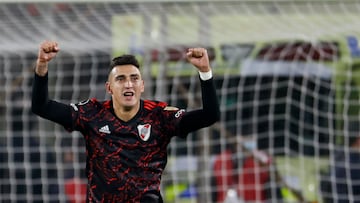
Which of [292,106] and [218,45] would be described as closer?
[218,45]

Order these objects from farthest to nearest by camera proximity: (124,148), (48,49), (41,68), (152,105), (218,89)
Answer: (218,89) → (152,105) → (124,148) → (41,68) → (48,49)

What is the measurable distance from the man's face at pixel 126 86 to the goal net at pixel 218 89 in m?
2.46

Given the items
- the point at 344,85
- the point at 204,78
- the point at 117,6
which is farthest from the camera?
the point at 344,85

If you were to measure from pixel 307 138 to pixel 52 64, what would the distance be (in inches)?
96.0

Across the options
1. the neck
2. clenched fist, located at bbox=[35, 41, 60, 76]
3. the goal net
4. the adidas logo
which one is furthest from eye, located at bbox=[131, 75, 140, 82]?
the goal net

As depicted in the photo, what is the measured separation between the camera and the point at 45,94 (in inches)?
177

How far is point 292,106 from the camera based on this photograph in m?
7.82

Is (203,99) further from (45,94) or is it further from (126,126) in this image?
(45,94)

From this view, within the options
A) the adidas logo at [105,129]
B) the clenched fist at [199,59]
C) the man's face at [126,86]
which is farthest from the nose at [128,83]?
the clenched fist at [199,59]

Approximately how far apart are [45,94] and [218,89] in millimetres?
3491

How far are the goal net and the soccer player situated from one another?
247cm

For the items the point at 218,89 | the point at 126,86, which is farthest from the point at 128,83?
the point at 218,89

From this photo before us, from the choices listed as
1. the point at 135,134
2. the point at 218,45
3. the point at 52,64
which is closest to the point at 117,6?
the point at 218,45

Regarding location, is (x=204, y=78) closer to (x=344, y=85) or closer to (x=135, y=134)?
(x=135, y=134)
